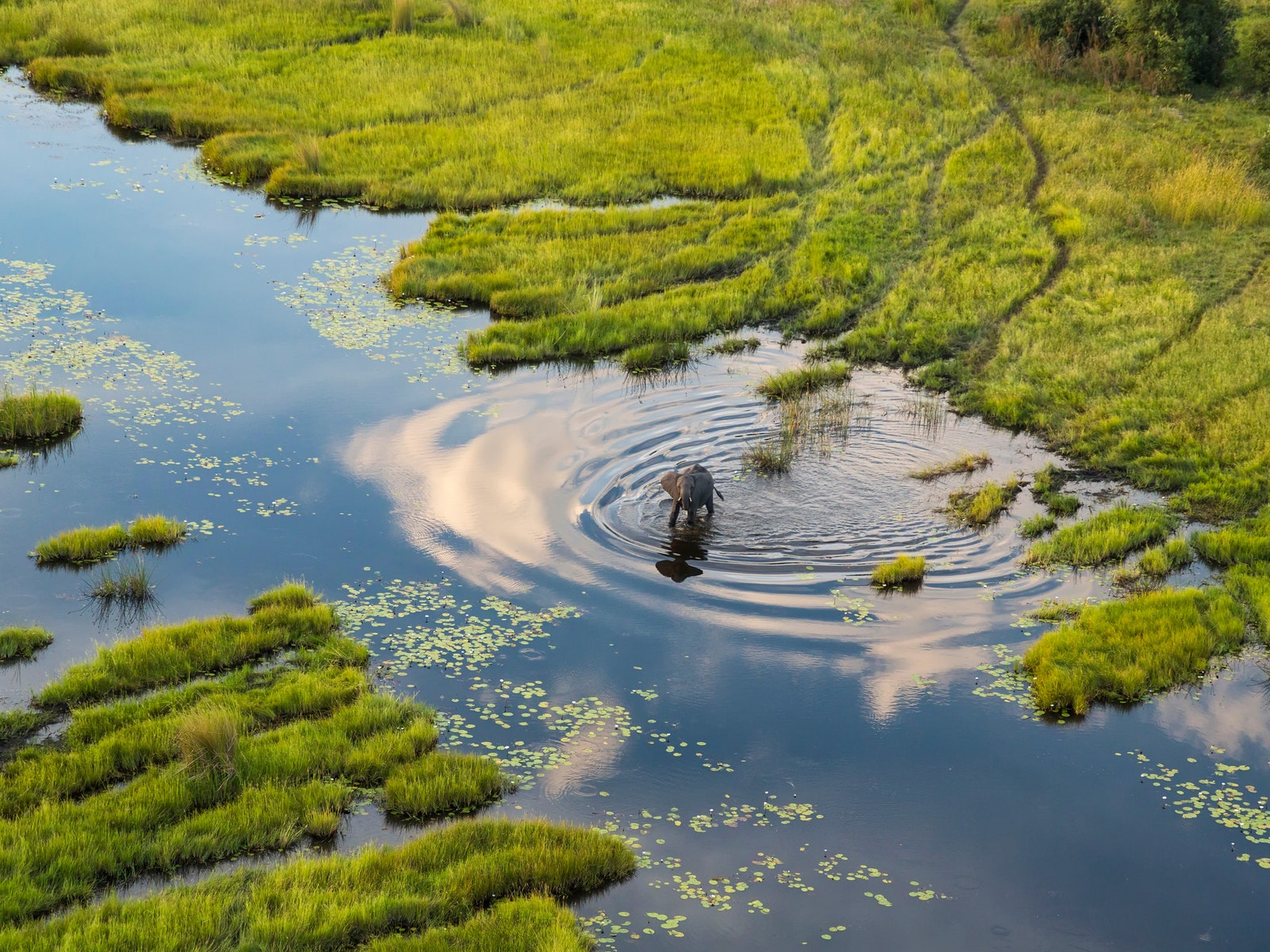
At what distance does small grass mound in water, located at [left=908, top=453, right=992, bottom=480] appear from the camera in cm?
1534

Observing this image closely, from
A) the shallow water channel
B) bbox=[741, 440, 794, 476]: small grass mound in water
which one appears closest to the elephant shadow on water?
the shallow water channel

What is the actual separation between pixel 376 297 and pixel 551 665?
1131 centimetres

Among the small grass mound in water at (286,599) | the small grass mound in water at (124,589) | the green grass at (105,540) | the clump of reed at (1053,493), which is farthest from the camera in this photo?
the clump of reed at (1053,493)

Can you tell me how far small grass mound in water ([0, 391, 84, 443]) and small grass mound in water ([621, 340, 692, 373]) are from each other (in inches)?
316

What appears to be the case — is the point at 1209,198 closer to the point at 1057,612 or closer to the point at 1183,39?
the point at 1183,39

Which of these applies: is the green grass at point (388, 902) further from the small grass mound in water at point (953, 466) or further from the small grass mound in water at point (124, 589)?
the small grass mound in water at point (953, 466)

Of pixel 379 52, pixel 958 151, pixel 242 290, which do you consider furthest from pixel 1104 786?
pixel 379 52

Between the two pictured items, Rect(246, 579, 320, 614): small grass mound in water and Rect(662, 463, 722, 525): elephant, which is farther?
Rect(662, 463, 722, 525): elephant

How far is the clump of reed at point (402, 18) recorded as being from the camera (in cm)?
3425

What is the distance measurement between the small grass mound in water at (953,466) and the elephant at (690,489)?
10.5ft

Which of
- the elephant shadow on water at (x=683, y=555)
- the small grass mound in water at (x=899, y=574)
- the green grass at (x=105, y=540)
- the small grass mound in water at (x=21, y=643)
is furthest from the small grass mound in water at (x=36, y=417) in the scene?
Answer: the small grass mound in water at (x=899, y=574)

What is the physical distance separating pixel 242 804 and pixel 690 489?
6036 millimetres

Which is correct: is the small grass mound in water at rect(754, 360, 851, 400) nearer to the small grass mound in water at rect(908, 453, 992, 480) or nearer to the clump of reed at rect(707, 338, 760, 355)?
the clump of reed at rect(707, 338, 760, 355)

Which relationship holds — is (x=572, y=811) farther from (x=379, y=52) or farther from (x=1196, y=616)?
(x=379, y=52)
